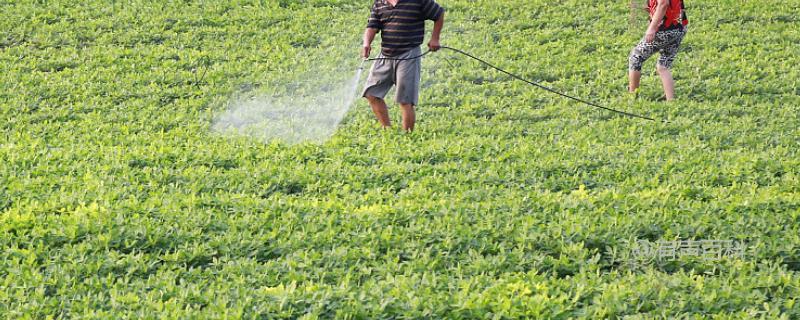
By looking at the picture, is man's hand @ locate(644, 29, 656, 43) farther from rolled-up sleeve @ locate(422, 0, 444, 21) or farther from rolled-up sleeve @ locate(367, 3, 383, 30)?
rolled-up sleeve @ locate(367, 3, 383, 30)

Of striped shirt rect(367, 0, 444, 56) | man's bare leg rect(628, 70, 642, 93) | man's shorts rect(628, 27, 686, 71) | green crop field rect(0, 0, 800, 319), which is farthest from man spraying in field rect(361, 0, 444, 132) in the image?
man's bare leg rect(628, 70, 642, 93)

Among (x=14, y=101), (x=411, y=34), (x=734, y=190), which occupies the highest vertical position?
(x=411, y=34)

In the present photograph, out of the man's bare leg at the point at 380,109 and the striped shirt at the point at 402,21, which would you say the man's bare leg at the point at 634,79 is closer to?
the striped shirt at the point at 402,21

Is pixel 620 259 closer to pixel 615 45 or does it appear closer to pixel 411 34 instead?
pixel 411 34

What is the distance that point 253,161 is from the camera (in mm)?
6934

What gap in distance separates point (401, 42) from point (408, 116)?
630 mm

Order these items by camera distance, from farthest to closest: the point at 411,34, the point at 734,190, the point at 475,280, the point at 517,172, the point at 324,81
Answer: the point at 324,81 < the point at 411,34 < the point at 517,172 < the point at 734,190 < the point at 475,280

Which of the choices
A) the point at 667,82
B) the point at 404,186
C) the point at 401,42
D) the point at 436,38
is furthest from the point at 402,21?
the point at 667,82

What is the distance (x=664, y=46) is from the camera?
355 inches

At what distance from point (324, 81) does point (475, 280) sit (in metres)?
5.74

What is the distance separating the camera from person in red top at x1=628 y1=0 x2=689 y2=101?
881 cm

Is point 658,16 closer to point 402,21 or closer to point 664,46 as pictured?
point 664,46

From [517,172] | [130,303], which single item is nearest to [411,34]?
[517,172]

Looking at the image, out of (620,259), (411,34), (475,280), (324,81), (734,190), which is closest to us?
(475,280)
